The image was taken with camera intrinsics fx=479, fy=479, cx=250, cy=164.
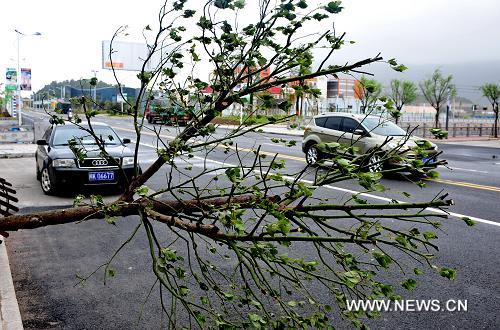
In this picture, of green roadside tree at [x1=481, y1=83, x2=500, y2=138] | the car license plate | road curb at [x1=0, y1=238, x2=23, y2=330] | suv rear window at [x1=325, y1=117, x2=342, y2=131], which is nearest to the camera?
road curb at [x1=0, y1=238, x2=23, y2=330]

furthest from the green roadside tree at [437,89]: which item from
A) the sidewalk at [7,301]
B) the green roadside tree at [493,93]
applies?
the sidewalk at [7,301]

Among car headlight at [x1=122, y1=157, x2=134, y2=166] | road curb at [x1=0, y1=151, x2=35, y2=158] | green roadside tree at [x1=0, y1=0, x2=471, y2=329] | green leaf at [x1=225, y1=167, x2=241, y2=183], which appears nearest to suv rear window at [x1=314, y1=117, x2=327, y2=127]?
car headlight at [x1=122, y1=157, x2=134, y2=166]

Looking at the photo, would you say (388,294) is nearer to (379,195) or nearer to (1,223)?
(1,223)

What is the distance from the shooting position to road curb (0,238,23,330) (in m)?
3.86

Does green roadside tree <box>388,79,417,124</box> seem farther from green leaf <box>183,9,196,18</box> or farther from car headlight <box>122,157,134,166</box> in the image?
green leaf <box>183,9,196,18</box>

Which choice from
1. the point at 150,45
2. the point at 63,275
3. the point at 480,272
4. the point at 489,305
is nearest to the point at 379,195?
the point at 480,272

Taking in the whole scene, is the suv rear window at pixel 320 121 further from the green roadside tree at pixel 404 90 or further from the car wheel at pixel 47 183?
the green roadside tree at pixel 404 90

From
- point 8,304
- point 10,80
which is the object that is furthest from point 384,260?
point 10,80

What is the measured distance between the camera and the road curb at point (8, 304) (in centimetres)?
386

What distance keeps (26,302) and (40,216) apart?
96.8 inches

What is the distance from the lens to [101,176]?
9.64 meters

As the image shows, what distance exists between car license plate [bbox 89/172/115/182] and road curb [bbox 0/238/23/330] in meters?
4.35

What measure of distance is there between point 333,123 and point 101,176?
809 cm

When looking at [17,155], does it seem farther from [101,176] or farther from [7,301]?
[7,301]
